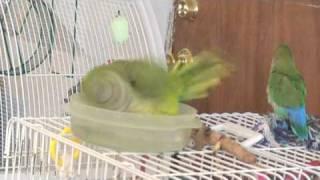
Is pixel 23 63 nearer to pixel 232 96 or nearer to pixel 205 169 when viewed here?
pixel 232 96

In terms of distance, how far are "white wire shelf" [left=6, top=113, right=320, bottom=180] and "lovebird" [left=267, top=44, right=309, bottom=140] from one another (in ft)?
0.11

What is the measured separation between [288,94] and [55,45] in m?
0.59

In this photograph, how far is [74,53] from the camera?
1.31m

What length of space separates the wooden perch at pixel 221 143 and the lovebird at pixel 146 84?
102 mm

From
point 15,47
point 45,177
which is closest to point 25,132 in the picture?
point 45,177

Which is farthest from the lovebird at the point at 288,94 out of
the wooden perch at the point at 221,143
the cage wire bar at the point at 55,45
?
the cage wire bar at the point at 55,45

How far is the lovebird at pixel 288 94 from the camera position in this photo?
857mm

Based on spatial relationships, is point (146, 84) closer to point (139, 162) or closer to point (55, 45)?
point (139, 162)

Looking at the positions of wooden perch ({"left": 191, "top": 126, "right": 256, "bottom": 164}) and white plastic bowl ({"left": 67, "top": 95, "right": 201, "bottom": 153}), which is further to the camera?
wooden perch ({"left": 191, "top": 126, "right": 256, "bottom": 164})

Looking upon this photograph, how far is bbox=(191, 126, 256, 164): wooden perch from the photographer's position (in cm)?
73

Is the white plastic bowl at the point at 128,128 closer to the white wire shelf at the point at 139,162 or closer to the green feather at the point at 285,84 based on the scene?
the white wire shelf at the point at 139,162

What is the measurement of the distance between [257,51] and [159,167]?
696 mm

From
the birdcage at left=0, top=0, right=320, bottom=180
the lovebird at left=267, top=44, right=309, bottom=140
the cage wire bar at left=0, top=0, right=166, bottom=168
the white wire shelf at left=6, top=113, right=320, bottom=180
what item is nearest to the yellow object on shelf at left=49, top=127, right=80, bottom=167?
the white wire shelf at left=6, top=113, right=320, bottom=180

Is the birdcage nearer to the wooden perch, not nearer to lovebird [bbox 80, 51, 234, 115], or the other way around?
the wooden perch
